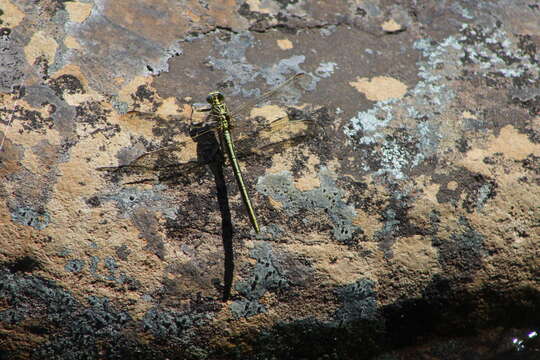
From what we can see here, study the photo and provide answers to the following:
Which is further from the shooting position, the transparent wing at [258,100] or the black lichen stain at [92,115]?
the transparent wing at [258,100]

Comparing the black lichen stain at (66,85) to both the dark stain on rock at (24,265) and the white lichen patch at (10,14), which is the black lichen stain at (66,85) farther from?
the dark stain on rock at (24,265)

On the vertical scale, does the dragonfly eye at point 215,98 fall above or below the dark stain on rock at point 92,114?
above

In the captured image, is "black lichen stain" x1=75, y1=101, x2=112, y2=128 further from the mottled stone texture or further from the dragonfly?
the dragonfly

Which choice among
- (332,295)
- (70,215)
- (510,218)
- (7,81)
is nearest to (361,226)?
(332,295)

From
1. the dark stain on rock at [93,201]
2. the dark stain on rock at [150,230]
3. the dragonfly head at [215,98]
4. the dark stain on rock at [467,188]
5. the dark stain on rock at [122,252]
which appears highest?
the dragonfly head at [215,98]

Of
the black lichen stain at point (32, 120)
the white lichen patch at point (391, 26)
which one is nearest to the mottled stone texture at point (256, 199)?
the black lichen stain at point (32, 120)

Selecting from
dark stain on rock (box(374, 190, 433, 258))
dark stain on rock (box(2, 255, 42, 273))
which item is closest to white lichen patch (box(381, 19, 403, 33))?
dark stain on rock (box(374, 190, 433, 258))
